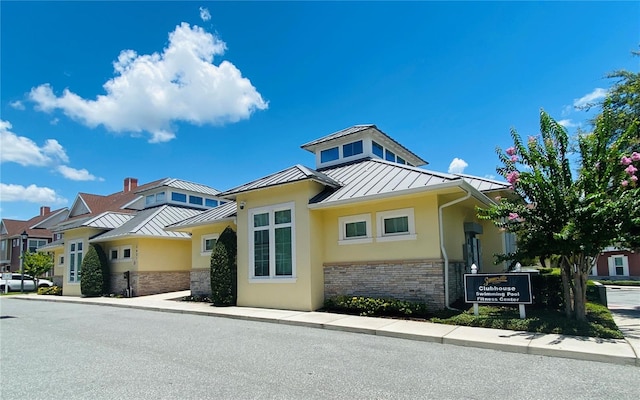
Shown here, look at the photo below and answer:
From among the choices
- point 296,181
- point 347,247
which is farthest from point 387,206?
point 296,181

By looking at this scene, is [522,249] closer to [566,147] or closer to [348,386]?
[566,147]

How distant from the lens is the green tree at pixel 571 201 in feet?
27.4

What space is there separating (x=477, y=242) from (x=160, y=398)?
12293 millimetres

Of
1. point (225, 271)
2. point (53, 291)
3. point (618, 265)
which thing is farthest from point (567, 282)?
point (618, 265)

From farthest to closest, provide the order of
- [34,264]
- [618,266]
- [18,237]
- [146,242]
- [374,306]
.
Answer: [18,237] < [618,266] < [34,264] < [146,242] < [374,306]

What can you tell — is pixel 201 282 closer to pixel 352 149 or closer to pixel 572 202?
pixel 352 149

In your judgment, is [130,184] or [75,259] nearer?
[75,259]

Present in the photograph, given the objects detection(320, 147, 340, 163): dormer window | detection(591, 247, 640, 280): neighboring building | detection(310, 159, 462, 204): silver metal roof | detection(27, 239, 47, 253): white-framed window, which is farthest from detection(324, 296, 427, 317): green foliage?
detection(27, 239, 47, 253): white-framed window

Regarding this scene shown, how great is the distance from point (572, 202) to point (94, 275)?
21.2 metres

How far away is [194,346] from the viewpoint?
788 cm

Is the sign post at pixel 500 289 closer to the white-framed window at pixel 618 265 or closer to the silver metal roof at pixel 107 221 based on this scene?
the silver metal roof at pixel 107 221

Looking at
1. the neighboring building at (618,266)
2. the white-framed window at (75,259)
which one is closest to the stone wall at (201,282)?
the white-framed window at (75,259)

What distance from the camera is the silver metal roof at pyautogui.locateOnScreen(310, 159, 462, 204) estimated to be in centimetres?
1103

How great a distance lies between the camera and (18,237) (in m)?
45.2
